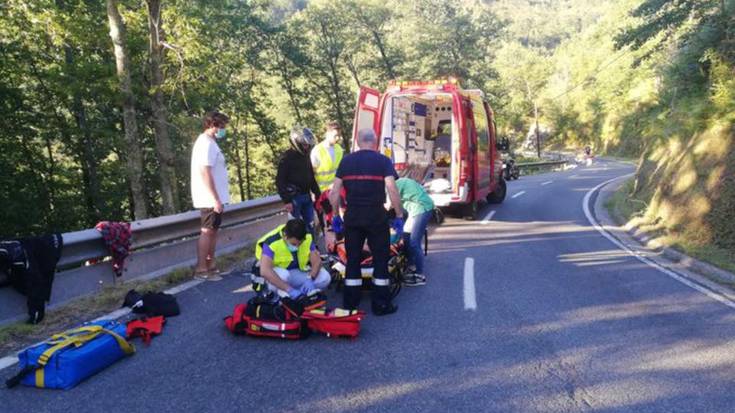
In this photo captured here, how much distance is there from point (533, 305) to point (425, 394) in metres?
2.47

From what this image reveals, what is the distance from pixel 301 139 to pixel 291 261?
2.10 m

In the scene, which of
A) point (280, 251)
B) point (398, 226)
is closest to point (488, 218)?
point (398, 226)

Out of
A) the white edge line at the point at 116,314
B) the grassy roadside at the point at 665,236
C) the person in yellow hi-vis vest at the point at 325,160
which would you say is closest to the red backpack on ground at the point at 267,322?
the white edge line at the point at 116,314

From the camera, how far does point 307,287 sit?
5.35m

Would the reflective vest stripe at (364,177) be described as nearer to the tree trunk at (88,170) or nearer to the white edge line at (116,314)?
the white edge line at (116,314)

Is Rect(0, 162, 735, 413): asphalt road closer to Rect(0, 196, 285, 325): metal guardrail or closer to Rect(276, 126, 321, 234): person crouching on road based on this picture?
Rect(0, 196, 285, 325): metal guardrail

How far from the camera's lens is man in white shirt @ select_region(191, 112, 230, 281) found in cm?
643

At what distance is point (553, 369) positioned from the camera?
3992 mm

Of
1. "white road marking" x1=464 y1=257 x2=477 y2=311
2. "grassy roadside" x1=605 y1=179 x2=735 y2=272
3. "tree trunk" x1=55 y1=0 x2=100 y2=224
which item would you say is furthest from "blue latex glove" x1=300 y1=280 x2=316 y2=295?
"tree trunk" x1=55 y1=0 x2=100 y2=224

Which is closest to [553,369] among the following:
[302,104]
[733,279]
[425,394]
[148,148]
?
[425,394]

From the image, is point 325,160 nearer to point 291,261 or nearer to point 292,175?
point 292,175

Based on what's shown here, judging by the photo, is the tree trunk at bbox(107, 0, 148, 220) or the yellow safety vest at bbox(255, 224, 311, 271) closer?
the yellow safety vest at bbox(255, 224, 311, 271)

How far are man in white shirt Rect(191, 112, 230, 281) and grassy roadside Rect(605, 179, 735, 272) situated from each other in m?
6.51

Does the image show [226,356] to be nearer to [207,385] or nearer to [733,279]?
[207,385]
